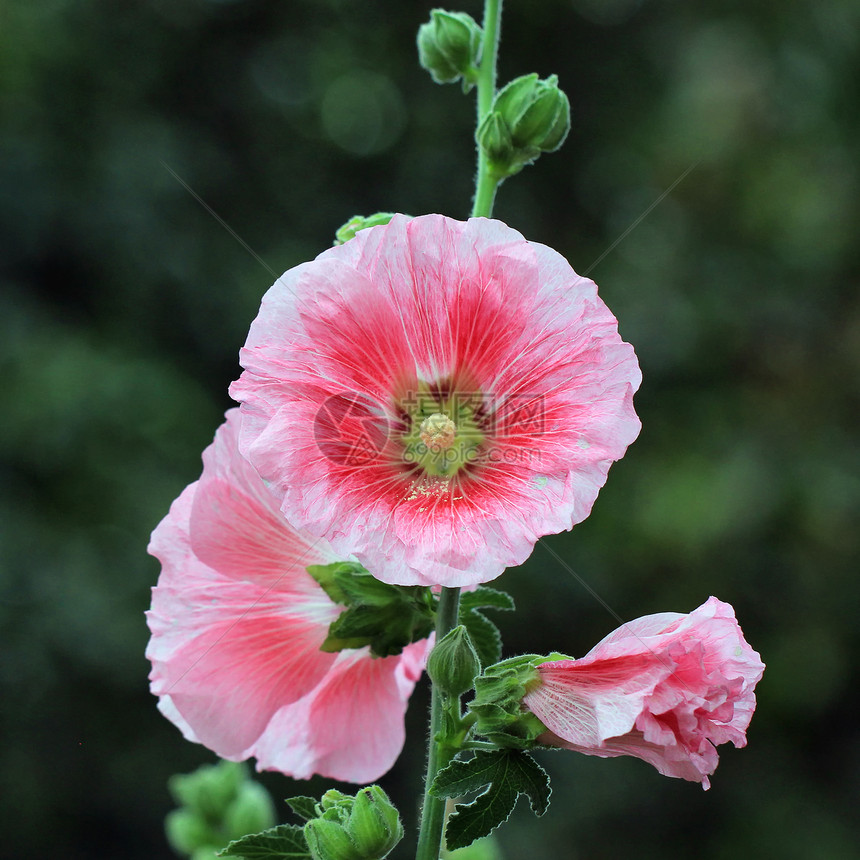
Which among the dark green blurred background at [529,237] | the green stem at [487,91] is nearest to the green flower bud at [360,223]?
the green stem at [487,91]

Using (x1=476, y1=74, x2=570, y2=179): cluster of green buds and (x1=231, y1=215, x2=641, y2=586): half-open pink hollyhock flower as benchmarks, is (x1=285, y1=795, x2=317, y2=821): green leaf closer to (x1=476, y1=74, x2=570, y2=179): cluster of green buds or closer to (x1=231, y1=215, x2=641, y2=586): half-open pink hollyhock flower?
(x1=231, y1=215, x2=641, y2=586): half-open pink hollyhock flower

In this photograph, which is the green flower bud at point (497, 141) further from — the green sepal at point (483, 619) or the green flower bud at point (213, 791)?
the green flower bud at point (213, 791)

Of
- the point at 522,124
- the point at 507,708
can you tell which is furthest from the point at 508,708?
the point at 522,124

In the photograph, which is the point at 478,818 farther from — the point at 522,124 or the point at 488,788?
the point at 522,124

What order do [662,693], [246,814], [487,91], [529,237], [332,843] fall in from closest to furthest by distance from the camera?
[662,693], [332,843], [487,91], [246,814], [529,237]

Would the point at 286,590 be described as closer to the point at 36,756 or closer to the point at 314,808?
the point at 314,808

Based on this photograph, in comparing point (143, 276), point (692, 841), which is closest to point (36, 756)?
point (143, 276)
